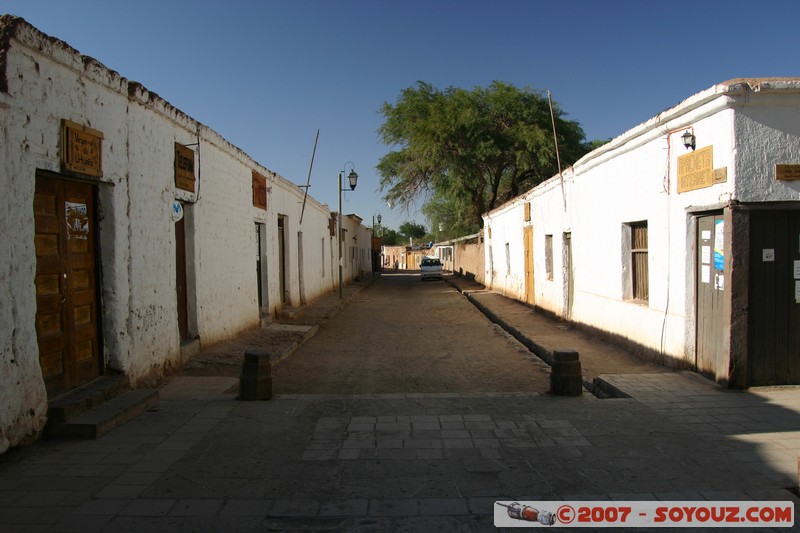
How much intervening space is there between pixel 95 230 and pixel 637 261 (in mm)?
7969

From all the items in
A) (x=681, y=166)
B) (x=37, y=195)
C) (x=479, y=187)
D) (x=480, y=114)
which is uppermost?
(x=480, y=114)

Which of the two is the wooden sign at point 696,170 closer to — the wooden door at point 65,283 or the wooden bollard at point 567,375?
the wooden bollard at point 567,375

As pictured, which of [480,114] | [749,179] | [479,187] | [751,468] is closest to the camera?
[751,468]

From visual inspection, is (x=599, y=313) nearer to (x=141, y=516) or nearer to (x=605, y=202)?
(x=605, y=202)

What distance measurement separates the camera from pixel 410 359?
9.87m

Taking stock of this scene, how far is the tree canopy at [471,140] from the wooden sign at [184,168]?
2142cm

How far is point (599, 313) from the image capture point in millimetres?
10898

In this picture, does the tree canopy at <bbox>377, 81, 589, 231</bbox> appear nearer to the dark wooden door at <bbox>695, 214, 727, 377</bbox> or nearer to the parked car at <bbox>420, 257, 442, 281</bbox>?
the parked car at <bbox>420, 257, 442, 281</bbox>

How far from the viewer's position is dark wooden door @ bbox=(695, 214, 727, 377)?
657 cm

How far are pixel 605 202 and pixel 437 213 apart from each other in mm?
49259

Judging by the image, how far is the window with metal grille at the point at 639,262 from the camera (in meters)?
9.30

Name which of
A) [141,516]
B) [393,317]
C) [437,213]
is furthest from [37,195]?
[437,213]

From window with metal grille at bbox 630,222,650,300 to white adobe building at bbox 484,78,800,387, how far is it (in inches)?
0.7

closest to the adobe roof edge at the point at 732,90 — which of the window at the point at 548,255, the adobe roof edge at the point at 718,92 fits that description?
the adobe roof edge at the point at 718,92
